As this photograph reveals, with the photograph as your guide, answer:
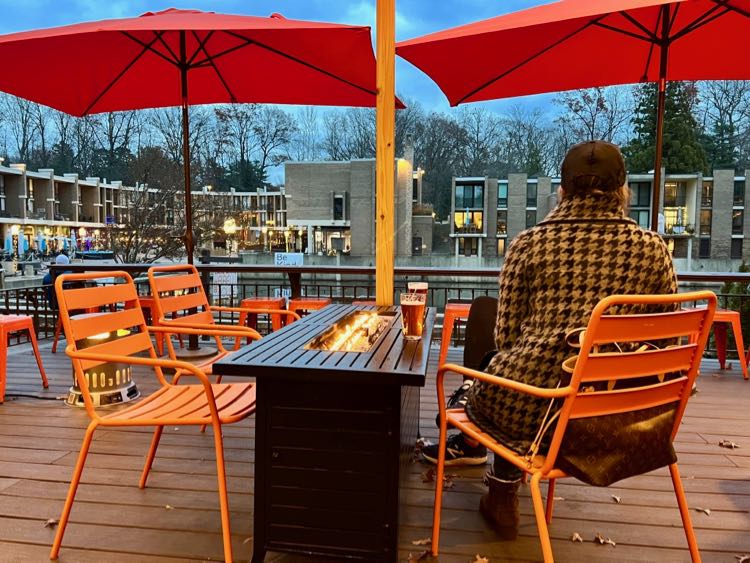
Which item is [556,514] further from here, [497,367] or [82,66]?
[82,66]

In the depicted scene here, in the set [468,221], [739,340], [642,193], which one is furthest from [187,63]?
[642,193]

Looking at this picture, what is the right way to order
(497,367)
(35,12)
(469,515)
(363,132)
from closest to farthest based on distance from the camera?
(497,367) < (469,515) < (363,132) < (35,12)

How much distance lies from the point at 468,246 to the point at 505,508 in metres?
38.6

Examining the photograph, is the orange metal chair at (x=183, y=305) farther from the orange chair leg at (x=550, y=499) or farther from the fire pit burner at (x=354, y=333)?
the orange chair leg at (x=550, y=499)

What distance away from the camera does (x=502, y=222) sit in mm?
38812

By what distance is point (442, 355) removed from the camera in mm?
4051

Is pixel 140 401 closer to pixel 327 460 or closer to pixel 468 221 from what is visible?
pixel 327 460

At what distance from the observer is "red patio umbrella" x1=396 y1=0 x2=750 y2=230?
10.4ft

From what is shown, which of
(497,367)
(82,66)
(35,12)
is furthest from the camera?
(35,12)

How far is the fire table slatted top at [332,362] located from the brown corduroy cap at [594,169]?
72 cm

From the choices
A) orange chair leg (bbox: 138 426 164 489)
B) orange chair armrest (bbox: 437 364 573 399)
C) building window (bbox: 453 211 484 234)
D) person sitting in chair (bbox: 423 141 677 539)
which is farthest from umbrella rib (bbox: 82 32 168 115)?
building window (bbox: 453 211 484 234)

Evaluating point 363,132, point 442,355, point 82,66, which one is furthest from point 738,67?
point 363,132

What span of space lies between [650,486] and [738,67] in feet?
10.2

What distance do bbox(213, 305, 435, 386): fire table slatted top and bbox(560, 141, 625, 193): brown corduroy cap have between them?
720 mm
